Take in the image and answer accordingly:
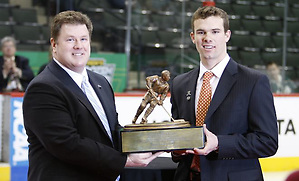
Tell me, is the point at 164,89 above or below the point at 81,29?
below

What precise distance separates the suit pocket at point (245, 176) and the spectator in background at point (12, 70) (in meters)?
3.43

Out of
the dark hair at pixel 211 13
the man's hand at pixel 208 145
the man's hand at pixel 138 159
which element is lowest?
Result: the man's hand at pixel 138 159

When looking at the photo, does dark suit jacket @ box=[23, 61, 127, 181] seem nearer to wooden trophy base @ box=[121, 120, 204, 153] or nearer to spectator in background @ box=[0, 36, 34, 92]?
wooden trophy base @ box=[121, 120, 204, 153]

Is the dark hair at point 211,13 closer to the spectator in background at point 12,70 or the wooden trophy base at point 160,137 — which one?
the wooden trophy base at point 160,137

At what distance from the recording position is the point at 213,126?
214 cm

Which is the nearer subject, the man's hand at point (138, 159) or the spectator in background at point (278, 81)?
the man's hand at point (138, 159)

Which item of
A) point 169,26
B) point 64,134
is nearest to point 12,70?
point 169,26

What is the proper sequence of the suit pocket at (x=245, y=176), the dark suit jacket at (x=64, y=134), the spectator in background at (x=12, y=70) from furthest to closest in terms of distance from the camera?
the spectator in background at (x=12, y=70), the suit pocket at (x=245, y=176), the dark suit jacket at (x=64, y=134)

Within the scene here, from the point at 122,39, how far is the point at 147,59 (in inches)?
17.5

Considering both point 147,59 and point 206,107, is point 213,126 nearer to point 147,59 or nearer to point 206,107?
point 206,107

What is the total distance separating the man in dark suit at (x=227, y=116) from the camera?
81.9 inches

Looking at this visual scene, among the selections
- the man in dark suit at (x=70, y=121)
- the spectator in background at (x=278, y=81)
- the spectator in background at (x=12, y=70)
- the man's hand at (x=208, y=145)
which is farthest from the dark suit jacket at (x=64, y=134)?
the spectator in background at (x=278, y=81)

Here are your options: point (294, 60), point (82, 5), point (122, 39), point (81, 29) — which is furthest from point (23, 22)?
point (81, 29)

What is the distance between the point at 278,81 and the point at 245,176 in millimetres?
5406
